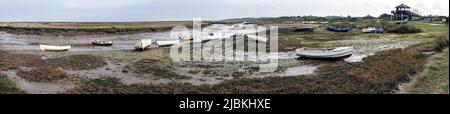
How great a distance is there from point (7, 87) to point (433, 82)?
19.6 meters

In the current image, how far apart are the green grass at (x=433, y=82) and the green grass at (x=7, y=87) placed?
675 inches

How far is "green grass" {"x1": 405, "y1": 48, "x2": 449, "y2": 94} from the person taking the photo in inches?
786

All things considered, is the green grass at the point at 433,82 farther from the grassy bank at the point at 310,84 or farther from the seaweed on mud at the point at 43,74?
the seaweed on mud at the point at 43,74

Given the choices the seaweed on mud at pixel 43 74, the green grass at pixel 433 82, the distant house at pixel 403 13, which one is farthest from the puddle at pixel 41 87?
the distant house at pixel 403 13

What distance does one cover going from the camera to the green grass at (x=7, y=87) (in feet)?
69.5

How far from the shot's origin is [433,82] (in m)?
21.7

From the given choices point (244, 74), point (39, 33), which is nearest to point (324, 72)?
point (244, 74)

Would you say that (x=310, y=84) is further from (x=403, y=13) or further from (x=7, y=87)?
(x=403, y=13)

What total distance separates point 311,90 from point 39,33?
62057 mm

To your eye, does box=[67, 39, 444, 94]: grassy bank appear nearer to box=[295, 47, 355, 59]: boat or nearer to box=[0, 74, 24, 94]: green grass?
box=[0, 74, 24, 94]: green grass

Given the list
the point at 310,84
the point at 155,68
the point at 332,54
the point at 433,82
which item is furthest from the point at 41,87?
the point at 332,54
